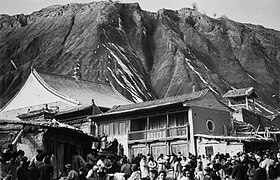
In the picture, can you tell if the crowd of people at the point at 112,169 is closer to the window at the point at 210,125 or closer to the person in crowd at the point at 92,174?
the person in crowd at the point at 92,174

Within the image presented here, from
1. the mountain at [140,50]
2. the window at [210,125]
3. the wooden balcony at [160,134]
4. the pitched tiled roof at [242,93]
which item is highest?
the mountain at [140,50]

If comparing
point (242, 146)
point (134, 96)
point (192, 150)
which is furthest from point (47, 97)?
point (134, 96)

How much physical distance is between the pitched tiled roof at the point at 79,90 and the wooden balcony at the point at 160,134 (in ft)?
27.9

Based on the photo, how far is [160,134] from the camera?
2827cm

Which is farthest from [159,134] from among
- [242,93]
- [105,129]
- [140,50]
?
[140,50]

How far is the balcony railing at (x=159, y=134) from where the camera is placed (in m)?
27.3

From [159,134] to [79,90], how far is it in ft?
48.2

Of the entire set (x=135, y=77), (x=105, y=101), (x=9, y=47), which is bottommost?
(x=105, y=101)

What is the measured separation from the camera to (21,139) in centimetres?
1583

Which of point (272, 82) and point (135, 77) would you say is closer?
point (135, 77)

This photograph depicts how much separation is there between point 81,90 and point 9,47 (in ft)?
173

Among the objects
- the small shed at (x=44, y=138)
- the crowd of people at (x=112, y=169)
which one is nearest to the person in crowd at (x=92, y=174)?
the crowd of people at (x=112, y=169)

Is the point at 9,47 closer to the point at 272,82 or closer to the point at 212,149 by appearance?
the point at 272,82

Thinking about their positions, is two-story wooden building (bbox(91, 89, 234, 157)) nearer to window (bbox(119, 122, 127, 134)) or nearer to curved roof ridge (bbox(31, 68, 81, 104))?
window (bbox(119, 122, 127, 134))
